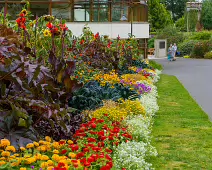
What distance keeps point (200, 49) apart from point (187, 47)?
3.33 meters

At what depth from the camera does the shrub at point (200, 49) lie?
41000 millimetres

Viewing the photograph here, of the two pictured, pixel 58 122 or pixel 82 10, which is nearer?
pixel 58 122

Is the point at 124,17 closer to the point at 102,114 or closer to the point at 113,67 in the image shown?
the point at 113,67

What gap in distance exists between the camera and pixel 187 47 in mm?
44469

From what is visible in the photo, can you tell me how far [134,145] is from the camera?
5.62 meters

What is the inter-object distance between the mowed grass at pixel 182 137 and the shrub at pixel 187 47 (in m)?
32.2

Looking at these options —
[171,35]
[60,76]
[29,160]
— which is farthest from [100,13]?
[171,35]

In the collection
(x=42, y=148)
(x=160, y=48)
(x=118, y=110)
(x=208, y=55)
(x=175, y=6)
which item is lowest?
(x=208, y=55)

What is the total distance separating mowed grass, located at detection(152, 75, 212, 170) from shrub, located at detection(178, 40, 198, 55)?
1268 inches

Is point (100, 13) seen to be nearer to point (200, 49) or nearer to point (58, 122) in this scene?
point (200, 49)

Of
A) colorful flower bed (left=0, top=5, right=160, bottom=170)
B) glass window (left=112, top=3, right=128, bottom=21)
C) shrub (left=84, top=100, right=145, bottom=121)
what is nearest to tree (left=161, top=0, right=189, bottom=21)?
glass window (left=112, top=3, right=128, bottom=21)

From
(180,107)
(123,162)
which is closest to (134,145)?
(123,162)

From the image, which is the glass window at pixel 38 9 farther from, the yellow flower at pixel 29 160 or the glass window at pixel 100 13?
the yellow flower at pixel 29 160

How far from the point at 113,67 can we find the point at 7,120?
33.8ft
